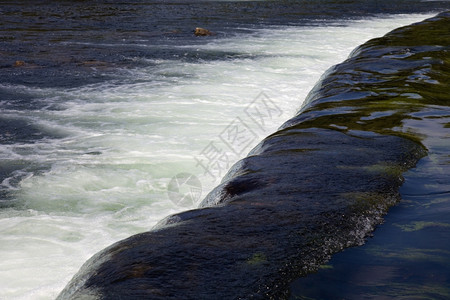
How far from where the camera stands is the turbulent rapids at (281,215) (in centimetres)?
242

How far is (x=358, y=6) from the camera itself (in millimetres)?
23812

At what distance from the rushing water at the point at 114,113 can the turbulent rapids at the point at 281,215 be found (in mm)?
855

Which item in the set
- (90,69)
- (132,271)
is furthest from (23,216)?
(90,69)

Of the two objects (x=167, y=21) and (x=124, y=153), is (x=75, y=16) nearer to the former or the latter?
(x=167, y=21)

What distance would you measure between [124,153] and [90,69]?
15.1ft

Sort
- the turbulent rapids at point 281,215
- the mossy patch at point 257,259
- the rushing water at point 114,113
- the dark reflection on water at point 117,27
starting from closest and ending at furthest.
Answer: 1. the turbulent rapids at point 281,215
2. the mossy patch at point 257,259
3. the rushing water at point 114,113
4. the dark reflection on water at point 117,27

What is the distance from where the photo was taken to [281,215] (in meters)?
3.02

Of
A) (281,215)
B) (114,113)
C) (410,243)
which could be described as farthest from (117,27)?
(410,243)

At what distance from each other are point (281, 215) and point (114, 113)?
4.69 metres

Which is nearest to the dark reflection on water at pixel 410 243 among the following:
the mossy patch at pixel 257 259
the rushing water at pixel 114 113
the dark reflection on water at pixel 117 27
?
the mossy patch at pixel 257 259

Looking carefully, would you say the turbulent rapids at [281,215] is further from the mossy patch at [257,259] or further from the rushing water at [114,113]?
the rushing water at [114,113]

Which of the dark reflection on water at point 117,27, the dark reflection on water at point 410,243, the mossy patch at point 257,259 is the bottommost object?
→ the dark reflection on water at point 410,243

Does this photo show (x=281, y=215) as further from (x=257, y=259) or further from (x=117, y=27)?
(x=117, y=27)

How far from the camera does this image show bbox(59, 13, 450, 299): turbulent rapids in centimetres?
242
